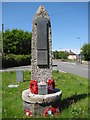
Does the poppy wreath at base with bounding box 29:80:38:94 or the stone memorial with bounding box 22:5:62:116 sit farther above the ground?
the stone memorial with bounding box 22:5:62:116

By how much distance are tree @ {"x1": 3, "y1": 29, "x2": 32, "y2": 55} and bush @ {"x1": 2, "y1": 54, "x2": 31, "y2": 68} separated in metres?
4.77

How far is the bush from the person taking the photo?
987 inches

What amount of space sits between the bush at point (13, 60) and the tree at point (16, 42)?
477cm

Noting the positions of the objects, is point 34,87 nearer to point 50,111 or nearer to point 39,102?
point 39,102

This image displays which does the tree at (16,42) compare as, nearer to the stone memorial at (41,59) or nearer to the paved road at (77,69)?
the paved road at (77,69)

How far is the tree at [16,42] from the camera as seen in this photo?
118 ft

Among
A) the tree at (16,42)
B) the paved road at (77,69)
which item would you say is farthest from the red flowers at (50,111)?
the tree at (16,42)

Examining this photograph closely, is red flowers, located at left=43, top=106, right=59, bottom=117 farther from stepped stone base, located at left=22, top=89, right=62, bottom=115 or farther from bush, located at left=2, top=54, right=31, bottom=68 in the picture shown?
bush, located at left=2, top=54, right=31, bottom=68

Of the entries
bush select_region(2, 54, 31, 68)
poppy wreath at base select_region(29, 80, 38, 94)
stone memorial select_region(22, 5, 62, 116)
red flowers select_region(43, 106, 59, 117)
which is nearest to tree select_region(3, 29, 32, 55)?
bush select_region(2, 54, 31, 68)

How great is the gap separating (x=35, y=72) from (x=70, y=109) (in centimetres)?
164

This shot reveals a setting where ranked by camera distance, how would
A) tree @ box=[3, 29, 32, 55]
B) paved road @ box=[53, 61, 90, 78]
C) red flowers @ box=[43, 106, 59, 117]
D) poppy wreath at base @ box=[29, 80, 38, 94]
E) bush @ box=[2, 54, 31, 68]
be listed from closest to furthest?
1. red flowers @ box=[43, 106, 59, 117]
2. poppy wreath at base @ box=[29, 80, 38, 94]
3. paved road @ box=[53, 61, 90, 78]
4. bush @ box=[2, 54, 31, 68]
5. tree @ box=[3, 29, 32, 55]

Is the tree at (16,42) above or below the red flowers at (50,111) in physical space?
above

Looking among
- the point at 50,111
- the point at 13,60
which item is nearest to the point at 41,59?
the point at 50,111

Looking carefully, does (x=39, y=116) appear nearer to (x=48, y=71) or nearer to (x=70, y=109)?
(x=70, y=109)
